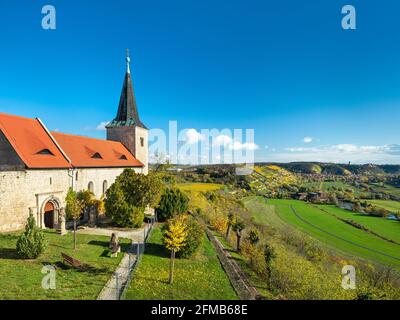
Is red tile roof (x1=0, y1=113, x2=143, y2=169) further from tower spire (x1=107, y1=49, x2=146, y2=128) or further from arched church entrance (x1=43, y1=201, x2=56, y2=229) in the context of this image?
tower spire (x1=107, y1=49, x2=146, y2=128)

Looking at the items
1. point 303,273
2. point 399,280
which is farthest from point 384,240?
point 303,273

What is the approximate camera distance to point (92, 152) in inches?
1224

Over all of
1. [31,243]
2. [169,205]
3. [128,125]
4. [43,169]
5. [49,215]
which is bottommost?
[169,205]

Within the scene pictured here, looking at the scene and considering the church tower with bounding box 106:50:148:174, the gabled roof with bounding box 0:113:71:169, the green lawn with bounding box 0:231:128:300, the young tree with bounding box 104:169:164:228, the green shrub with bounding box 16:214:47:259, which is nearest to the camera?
the green lawn with bounding box 0:231:128:300

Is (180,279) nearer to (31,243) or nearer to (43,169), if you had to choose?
(31,243)

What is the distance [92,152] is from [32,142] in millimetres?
7480

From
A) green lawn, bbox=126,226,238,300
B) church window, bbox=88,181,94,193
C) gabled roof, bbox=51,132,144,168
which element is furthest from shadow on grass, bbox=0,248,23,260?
church window, bbox=88,181,94,193

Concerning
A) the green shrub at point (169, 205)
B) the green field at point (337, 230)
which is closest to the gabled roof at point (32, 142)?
the green shrub at point (169, 205)

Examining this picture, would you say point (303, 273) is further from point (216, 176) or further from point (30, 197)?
point (216, 176)

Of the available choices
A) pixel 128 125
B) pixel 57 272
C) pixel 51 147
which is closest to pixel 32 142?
pixel 51 147

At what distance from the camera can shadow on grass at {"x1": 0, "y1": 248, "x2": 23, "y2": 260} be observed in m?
15.2

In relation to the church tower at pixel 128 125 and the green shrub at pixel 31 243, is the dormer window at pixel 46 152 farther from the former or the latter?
the church tower at pixel 128 125

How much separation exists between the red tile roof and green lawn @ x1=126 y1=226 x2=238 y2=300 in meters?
12.3

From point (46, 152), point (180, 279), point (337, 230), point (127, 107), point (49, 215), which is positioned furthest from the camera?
point (337, 230)
